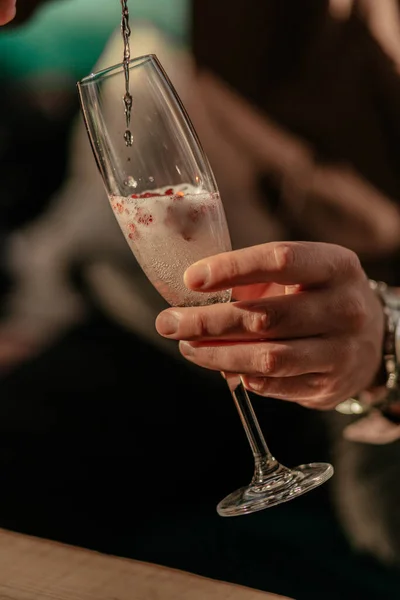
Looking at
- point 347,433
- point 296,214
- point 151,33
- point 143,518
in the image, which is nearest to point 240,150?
point 296,214

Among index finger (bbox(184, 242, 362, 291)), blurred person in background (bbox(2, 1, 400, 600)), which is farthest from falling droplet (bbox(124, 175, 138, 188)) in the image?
blurred person in background (bbox(2, 1, 400, 600))

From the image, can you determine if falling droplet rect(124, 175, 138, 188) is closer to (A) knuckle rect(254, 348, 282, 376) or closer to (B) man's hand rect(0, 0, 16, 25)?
(A) knuckle rect(254, 348, 282, 376)

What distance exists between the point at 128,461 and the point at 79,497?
0.18 meters

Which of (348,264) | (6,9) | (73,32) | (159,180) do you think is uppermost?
(73,32)

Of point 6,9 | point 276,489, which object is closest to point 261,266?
point 276,489

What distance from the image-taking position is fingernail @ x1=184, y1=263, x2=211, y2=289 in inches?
22.5

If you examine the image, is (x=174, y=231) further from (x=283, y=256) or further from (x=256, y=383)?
(x=256, y=383)

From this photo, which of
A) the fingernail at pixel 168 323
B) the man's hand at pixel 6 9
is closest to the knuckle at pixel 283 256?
the fingernail at pixel 168 323

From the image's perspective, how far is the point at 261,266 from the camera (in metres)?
0.59

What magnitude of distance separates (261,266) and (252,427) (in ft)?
0.62

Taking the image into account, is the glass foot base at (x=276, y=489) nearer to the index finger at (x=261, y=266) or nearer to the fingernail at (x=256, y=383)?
the fingernail at (x=256, y=383)

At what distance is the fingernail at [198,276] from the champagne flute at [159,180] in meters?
0.03

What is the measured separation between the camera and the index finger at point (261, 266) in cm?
57

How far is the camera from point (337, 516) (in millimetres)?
1414
